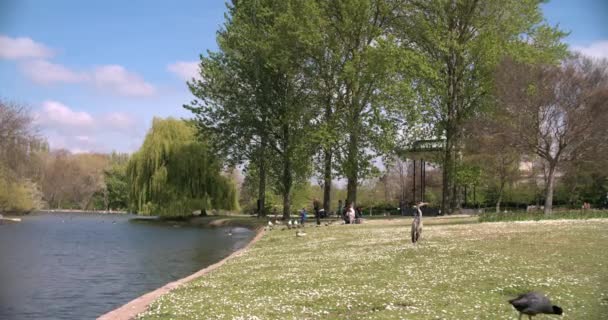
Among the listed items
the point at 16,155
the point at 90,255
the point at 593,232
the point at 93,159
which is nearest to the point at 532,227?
the point at 593,232

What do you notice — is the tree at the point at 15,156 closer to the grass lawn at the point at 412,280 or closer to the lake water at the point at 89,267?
the lake water at the point at 89,267

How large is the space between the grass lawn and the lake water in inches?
129

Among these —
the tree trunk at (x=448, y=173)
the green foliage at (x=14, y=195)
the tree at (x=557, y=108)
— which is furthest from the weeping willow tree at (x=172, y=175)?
the tree at (x=557, y=108)

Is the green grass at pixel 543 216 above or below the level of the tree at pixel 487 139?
below

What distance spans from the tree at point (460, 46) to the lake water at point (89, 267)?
19.7 metres

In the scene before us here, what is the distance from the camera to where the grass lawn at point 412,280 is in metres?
12.4

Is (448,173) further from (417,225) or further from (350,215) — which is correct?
(417,225)

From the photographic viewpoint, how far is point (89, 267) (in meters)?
26.8

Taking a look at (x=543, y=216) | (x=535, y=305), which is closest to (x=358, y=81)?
(x=543, y=216)

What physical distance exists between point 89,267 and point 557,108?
2806cm

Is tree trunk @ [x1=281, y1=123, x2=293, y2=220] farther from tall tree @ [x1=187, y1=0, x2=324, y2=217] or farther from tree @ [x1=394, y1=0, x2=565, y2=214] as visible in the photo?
tree @ [x1=394, y1=0, x2=565, y2=214]

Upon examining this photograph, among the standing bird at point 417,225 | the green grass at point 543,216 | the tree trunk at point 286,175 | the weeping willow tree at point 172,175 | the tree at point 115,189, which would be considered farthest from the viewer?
the tree at point 115,189

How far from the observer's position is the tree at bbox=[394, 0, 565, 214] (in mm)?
48031

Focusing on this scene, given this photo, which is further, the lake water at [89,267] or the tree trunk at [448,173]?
the tree trunk at [448,173]
